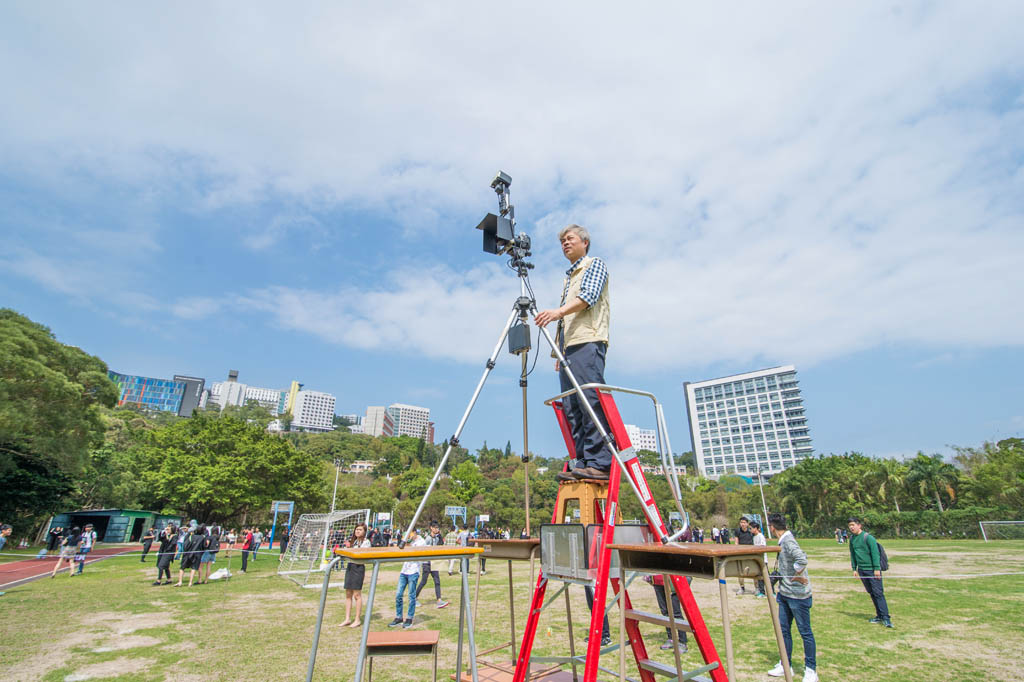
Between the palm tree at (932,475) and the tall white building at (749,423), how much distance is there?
9411 cm

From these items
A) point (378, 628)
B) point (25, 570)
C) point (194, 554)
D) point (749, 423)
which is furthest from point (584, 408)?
point (749, 423)

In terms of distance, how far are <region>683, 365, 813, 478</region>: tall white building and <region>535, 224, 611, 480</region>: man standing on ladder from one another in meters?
153

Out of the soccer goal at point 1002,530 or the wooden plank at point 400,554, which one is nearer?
the wooden plank at point 400,554

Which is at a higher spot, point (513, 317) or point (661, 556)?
point (513, 317)

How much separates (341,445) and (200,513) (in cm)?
9052

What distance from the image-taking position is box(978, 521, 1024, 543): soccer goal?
3444 cm

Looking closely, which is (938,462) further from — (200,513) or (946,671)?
(200,513)

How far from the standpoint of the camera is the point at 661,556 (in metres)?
2.86

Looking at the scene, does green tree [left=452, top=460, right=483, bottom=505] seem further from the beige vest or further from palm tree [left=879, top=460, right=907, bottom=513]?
the beige vest

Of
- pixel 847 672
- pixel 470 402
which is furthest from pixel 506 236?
pixel 847 672

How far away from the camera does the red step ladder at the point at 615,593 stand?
2.83 m

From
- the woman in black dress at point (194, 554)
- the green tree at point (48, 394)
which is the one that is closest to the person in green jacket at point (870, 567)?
the woman in black dress at point (194, 554)

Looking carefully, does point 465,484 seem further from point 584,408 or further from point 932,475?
point 584,408

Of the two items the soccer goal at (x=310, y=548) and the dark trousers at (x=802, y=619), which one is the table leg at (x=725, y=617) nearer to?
the dark trousers at (x=802, y=619)
